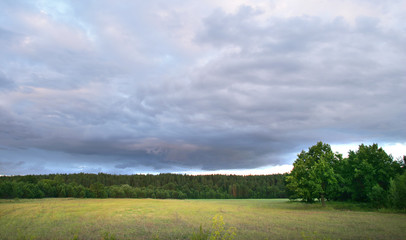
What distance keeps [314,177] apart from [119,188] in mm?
111662

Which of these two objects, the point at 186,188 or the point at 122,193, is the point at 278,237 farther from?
the point at 186,188

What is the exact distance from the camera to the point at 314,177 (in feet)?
192

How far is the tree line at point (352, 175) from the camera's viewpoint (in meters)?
54.9

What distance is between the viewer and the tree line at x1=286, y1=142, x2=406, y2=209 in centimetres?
5488

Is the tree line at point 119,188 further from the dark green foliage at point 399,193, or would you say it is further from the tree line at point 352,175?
the dark green foliage at point 399,193

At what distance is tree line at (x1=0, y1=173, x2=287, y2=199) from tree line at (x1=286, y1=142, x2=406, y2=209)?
240 feet

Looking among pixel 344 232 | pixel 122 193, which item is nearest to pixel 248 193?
pixel 122 193

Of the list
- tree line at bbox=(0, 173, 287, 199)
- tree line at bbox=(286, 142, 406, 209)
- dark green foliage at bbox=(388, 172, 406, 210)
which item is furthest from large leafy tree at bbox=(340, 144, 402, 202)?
tree line at bbox=(0, 173, 287, 199)

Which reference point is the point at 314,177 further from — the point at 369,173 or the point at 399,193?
the point at 399,193

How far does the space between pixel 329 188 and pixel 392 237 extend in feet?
120

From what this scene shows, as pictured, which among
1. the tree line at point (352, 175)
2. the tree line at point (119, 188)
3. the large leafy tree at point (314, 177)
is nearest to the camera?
the tree line at point (352, 175)

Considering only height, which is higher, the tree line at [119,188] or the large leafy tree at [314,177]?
the large leafy tree at [314,177]

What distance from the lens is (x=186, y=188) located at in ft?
591

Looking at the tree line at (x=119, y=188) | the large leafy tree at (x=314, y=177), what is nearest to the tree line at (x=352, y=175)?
the large leafy tree at (x=314, y=177)
